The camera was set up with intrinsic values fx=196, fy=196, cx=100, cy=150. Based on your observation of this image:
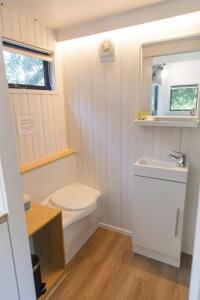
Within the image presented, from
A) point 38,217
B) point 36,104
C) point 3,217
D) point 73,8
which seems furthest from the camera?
point 36,104

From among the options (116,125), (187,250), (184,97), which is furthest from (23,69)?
(187,250)

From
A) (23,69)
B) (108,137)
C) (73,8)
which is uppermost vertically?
(73,8)

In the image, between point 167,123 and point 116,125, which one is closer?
point 167,123

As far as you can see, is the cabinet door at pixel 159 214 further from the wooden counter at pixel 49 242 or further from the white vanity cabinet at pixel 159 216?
the wooden counter at pixel 49 242

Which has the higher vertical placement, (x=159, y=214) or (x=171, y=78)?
(x=171, y=78)

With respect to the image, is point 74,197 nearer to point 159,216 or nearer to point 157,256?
point 159,216

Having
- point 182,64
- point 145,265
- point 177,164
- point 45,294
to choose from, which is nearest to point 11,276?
point 45,294

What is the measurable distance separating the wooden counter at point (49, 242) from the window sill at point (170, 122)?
106cm

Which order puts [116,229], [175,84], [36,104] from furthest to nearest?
[116,229], [36,104], [175,84]

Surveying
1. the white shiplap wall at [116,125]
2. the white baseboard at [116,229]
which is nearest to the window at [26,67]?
the white shiplap wall at [116,125]

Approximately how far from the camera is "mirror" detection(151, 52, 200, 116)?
1620mm

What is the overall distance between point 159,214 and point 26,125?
146cm

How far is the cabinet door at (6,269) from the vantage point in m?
1.05

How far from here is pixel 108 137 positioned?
2.10 meters
